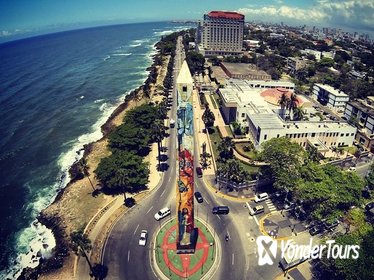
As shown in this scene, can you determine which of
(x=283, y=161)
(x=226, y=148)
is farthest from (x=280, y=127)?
(x=283, y=161)

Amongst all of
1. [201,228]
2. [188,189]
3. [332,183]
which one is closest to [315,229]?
[332,183]

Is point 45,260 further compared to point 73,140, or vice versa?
point 73,140

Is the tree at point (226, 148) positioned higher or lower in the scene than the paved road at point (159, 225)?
higher

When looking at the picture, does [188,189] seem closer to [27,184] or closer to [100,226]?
[100,226]

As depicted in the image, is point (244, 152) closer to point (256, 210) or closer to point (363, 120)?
point (256, 210)

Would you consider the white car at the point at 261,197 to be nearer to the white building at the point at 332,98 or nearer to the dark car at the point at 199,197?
the dark car at the point at 199,197

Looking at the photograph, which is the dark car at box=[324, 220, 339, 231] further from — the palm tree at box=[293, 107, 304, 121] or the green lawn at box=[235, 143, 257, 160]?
the palm tree at box=[293, 107, 304, 121]

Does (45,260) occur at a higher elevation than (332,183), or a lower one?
lower

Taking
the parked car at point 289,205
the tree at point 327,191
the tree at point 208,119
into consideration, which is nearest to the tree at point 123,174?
the parked car at point 289,205
